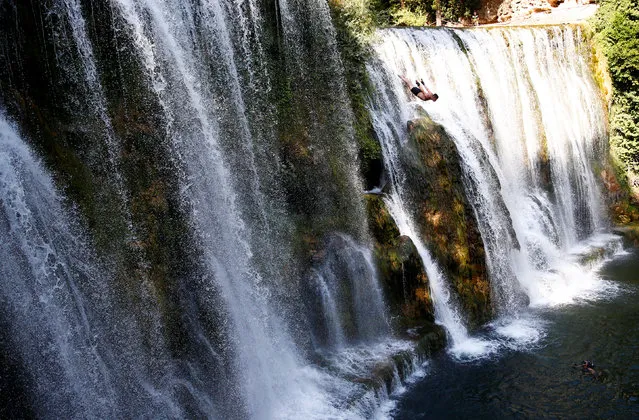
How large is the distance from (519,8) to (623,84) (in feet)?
26.9

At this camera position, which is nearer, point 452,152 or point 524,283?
point 452,152

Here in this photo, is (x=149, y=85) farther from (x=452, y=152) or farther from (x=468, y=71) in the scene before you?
(x=468, y=71)

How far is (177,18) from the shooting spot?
27.1 ft

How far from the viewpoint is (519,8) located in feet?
82.2

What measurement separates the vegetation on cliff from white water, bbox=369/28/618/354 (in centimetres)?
66

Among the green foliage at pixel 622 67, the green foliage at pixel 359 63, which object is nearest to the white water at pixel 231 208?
the green foliage at pixel 359 63

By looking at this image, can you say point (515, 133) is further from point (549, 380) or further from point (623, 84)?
point (549, 380)

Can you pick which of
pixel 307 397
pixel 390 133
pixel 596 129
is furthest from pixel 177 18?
pixel 596 129

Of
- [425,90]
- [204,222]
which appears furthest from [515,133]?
[204,222]

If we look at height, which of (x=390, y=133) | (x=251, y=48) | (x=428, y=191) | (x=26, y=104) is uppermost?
(x=251, y=48)

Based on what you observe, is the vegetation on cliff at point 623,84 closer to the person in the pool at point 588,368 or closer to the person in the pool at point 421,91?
the person in the pool at point 421,91

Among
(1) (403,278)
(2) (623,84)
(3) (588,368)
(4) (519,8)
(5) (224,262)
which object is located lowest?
(3) (588,368)

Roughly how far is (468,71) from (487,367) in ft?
30.0

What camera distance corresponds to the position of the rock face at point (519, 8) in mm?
24188
